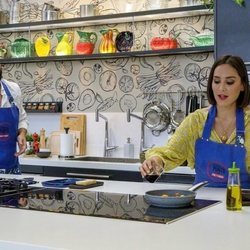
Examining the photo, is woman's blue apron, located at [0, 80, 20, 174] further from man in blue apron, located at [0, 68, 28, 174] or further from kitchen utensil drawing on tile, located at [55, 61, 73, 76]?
kitchen utensil drawing on tile, located at [55, 61, 73, 76]

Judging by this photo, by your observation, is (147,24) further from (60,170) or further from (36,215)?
(36,215)

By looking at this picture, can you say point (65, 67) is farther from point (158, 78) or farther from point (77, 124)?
point (158, 78)

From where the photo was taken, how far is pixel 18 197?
209cm

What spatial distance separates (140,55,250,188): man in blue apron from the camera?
8.26ft

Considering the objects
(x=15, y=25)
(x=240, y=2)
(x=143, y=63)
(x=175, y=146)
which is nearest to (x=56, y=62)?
(x=15, y=25)

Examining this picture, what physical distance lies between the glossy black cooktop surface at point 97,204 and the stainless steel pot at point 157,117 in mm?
2040

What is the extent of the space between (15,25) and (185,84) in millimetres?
1769

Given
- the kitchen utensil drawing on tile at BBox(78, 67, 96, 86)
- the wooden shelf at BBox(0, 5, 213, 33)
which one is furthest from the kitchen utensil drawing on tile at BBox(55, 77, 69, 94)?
the wooden shelf at BBox(0, 5, 213, 33)

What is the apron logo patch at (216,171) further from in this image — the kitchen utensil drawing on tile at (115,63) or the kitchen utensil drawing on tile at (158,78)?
the kitchen utensil drawing on tile at (115,63)

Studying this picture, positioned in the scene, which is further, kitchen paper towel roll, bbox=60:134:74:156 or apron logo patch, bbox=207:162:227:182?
kitchen paper towel roll, bbox=60:134:74:156

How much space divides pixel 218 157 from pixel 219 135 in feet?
0.43

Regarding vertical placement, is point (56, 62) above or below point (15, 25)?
below

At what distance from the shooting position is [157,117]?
13.9ft

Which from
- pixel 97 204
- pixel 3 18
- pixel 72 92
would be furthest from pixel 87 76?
pixel 97 204
